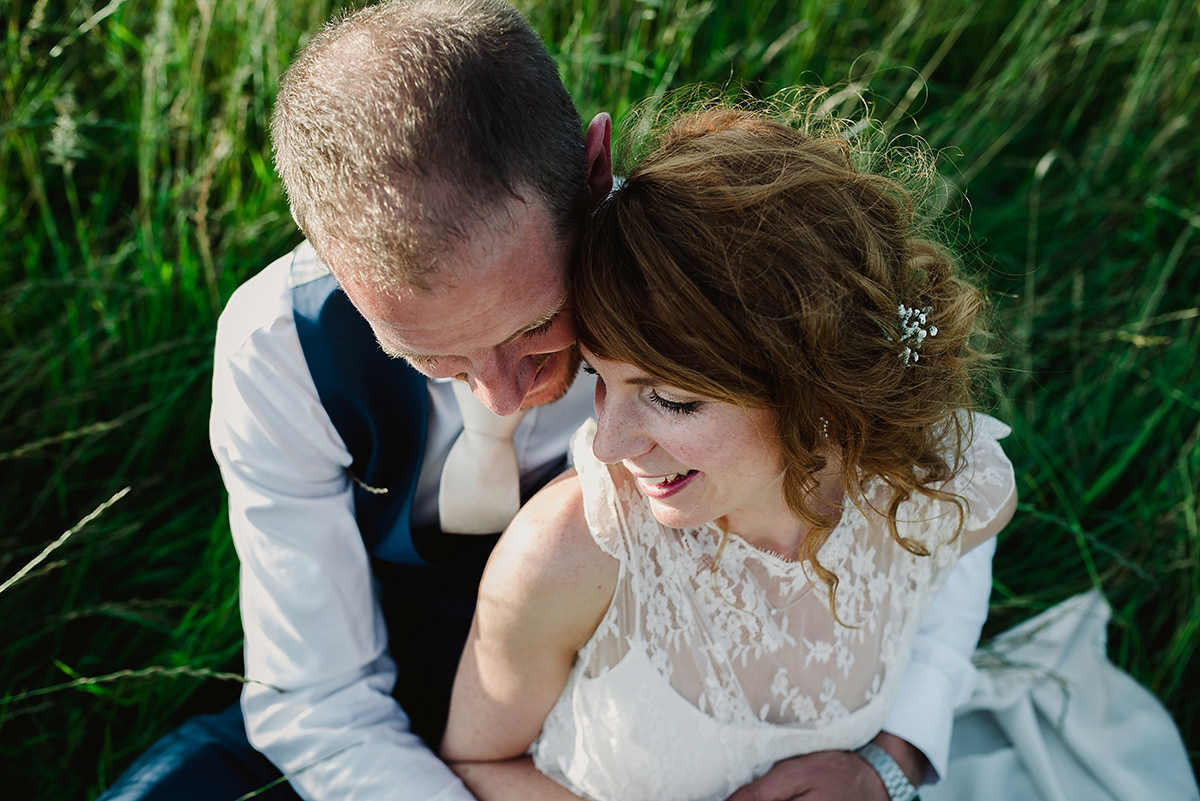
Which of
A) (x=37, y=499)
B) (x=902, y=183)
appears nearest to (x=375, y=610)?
(x=37, y=499)

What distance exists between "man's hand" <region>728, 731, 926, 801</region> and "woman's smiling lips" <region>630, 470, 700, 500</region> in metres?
0.72

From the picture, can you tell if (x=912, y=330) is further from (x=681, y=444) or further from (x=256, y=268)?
(x=256, y=268)

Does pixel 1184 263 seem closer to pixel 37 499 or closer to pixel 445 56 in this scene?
pixel 445 56

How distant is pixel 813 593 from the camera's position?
2016 millimetres

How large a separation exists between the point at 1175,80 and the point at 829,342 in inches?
111

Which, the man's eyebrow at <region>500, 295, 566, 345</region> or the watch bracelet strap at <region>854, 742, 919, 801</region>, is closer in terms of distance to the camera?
the man's eyebrow at <region>500, 295, 566, 345</region>

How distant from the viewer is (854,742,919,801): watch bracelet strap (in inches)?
83.7

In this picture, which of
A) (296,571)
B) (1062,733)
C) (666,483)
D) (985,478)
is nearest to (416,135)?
(666,483)

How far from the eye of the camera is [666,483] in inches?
69.1

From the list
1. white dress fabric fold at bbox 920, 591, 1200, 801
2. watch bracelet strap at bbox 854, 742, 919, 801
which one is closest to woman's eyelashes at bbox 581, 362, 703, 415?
watch bracelet strap at bbox 854, 742, 919, 801

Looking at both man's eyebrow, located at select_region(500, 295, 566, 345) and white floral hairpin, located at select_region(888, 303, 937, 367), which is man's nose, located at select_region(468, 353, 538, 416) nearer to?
man's eyebrow, located at select_region(500, 295, 566, 345)

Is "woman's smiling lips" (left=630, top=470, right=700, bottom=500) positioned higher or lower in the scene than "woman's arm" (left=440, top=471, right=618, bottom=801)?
higher

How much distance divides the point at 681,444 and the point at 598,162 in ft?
1.87

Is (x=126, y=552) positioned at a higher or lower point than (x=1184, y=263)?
higher
